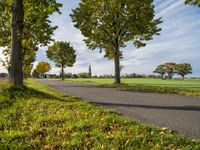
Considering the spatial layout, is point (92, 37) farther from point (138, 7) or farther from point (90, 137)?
point (90, 137)

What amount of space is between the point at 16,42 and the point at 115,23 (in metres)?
18.2

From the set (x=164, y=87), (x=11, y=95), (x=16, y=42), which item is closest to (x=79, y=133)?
(x=11, y=95)

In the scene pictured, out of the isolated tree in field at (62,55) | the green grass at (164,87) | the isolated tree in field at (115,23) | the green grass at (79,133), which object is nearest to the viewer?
the green grass at (79,133)

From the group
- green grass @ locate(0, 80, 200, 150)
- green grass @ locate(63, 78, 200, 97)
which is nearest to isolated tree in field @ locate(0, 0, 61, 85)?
green grass @ locate(0, 80, 200, 150)

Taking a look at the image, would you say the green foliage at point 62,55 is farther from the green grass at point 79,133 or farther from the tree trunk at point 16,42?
the green grass at point 79,133

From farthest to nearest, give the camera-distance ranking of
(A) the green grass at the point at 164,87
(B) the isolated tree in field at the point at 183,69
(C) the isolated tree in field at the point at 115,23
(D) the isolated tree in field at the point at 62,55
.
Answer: (B) the isolated tree in field at the point at 183,69 < (D) the isolated tree in field at the point at 62,55 < (C) the isolated tree in field at the point at 115,23 < (A) the green grass at the point at 164,87

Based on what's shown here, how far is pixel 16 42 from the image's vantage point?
49.8 feet

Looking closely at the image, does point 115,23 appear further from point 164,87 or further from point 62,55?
point 62,55

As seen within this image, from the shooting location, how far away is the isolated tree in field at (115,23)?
99.7 feet

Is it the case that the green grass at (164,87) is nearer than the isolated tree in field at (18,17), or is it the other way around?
the isolated tree in field at (18,17)

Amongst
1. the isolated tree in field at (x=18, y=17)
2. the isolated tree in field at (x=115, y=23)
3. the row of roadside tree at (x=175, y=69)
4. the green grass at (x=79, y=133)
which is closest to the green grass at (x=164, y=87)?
the isolated tree in field at (x=115, y=23)

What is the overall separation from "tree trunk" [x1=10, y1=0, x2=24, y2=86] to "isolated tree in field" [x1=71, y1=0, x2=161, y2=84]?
16445mm

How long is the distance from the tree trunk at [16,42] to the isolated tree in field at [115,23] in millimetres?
16445

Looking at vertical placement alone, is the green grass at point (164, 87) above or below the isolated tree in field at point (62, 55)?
below
